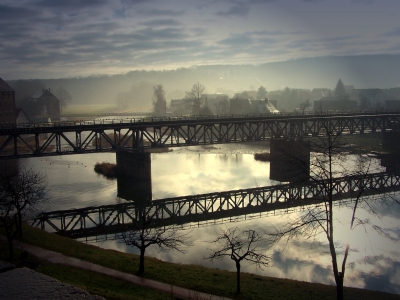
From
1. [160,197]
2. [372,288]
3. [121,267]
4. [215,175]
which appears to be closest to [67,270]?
[121,267]

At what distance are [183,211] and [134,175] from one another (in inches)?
684

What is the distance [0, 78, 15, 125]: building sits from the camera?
9438 cm

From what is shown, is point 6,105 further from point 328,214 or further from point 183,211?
point 328,214

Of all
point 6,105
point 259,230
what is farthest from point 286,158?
point 6,105

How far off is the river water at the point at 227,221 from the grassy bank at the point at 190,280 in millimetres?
2293

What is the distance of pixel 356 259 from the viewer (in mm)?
27469

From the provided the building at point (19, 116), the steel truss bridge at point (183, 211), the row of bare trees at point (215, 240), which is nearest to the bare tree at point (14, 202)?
the steel truss bridge at point (183, 211)

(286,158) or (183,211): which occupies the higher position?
(286,158)

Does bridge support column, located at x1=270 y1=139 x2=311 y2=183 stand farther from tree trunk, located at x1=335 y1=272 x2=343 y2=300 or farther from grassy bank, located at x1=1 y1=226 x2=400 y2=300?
tree trunk, located at x1=335 y1=272 x2=343 y2=300

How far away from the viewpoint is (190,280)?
2136cm

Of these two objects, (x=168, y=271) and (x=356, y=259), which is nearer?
(x=168, y=271)

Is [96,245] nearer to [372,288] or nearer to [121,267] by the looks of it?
[121,267]

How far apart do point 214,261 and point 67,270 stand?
9.76 metres

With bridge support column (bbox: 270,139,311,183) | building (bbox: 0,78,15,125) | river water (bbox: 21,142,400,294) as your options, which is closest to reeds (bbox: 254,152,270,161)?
river water (bbox: 21,142,400,294)
